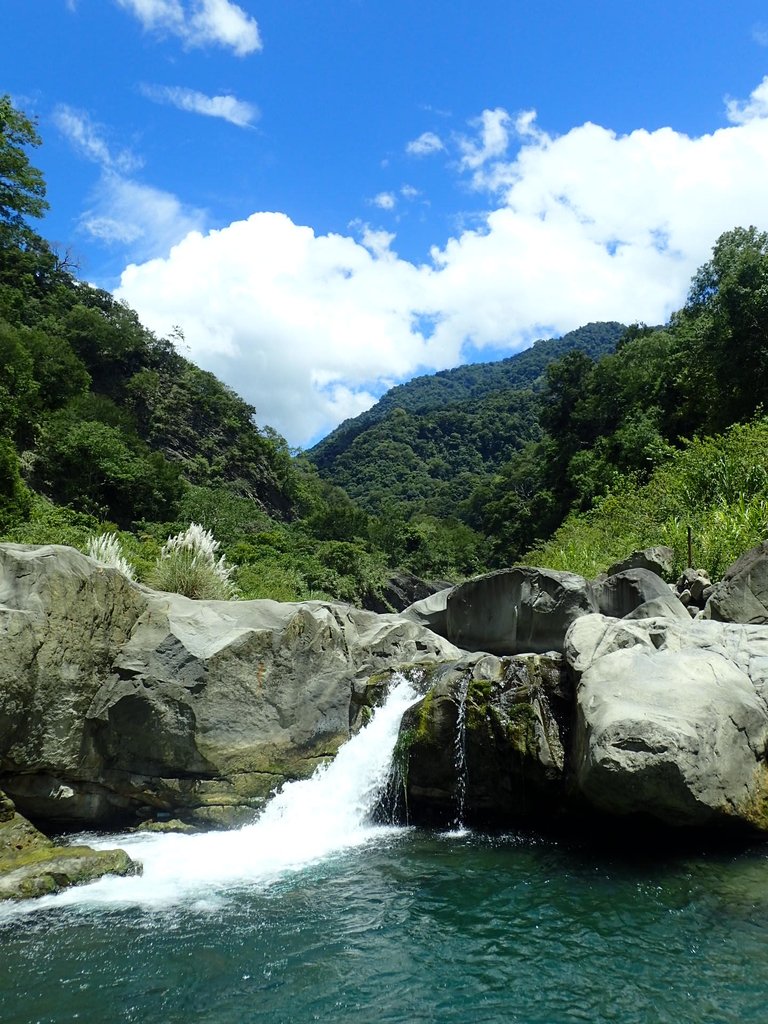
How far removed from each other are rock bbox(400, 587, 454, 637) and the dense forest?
347 centimetres

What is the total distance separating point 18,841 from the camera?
713 cm

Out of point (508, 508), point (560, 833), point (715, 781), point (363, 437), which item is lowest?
point (560, 833)

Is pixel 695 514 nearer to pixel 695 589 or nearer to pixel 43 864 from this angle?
pixel 695 589

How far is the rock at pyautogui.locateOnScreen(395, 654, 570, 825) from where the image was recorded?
7840 mm

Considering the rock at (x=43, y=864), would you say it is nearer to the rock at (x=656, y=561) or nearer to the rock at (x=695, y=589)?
the rock at (x=695, y=589)

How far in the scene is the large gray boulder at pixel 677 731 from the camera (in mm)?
6293

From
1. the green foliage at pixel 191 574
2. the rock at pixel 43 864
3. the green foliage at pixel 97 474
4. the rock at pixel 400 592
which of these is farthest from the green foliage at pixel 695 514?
the green foliage at pixel 97 474

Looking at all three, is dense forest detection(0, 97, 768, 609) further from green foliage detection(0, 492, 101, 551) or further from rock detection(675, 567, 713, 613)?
rock detection(675, 567, 713, 613)

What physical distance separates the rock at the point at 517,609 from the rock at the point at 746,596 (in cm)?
217

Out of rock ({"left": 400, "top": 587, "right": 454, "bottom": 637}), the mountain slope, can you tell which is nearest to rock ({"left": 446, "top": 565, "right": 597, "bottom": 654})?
rock ({"left": 400, "top": 587, "right": 454, "bottom": 637})

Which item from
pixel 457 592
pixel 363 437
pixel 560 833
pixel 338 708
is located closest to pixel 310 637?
pixel 338 708

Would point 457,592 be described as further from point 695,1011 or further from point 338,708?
point 695,1011

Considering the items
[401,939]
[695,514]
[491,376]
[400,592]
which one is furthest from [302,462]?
[491,376]

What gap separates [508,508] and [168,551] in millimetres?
33584
